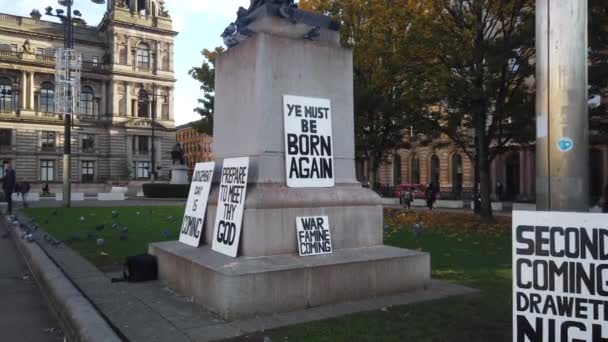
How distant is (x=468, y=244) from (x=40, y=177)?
7639 centimetres

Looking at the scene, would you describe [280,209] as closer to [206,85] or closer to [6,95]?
[206,85]

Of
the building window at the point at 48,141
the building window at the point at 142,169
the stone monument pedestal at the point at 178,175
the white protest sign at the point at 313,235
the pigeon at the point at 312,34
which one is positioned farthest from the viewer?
the building window at the point at 142,169

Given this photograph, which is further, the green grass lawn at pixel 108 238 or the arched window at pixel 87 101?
the arched window at pixel 87 101

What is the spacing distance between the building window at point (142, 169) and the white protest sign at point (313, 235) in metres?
81.0

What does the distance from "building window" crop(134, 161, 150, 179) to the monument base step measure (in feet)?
264

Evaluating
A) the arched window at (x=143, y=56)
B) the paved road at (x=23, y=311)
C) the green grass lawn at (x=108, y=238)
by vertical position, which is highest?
the arched window at (x=143, y=56)

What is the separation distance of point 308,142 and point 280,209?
104cm

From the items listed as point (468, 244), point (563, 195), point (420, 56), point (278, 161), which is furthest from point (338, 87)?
point (420, 56)

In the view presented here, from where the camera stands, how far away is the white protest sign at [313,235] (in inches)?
236

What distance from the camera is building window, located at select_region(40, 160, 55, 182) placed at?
74.9 meters

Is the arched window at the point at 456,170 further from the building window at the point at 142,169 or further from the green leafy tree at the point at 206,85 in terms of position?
the building window at the point at 142,169

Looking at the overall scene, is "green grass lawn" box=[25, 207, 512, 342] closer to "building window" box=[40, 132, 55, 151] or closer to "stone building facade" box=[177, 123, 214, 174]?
"building window" box=[40, 132, 55, 151]

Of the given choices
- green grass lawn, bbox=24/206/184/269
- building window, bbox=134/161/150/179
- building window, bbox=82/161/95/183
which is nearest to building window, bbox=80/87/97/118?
building window, bbox=82/161/95/183

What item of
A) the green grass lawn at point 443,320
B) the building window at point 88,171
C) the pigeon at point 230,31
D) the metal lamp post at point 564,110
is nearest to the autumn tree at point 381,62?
the green grass lawn at point 443,320
